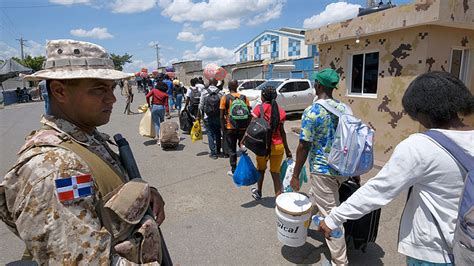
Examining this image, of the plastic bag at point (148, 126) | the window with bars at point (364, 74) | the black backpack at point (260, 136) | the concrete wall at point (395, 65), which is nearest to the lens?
the black backpack at point (260, 136)

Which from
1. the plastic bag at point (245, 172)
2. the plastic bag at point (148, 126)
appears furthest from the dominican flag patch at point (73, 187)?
the plastic bag at point (148, 126)

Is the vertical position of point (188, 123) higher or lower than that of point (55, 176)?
lower

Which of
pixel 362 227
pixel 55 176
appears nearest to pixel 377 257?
pixel 362 227

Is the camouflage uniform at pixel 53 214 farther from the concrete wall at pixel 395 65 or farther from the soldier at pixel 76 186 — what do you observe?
the concrete wall at pixel 395 65

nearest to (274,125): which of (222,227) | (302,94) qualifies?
(222,227)

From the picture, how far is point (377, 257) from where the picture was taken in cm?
296

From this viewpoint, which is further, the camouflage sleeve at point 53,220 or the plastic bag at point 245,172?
the plastic bag at point 245,172

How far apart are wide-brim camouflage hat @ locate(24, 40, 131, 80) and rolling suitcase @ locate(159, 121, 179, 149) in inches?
244

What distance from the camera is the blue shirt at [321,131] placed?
265cm

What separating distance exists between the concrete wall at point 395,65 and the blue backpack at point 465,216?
16.2ft

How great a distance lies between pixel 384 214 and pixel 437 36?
3.76 meters

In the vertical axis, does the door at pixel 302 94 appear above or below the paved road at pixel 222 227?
above

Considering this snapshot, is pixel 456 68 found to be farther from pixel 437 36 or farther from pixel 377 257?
pixel 377 257

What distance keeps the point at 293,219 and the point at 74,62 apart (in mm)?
2213
